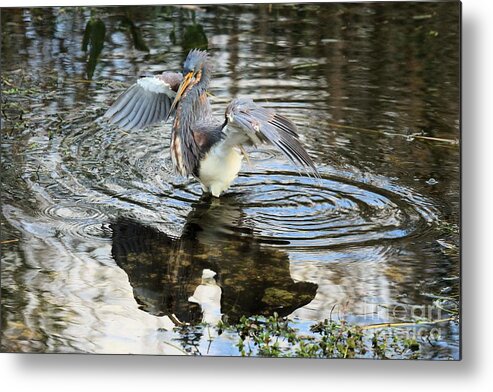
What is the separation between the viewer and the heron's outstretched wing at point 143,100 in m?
3.97

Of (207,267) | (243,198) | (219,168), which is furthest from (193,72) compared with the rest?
(207,267)

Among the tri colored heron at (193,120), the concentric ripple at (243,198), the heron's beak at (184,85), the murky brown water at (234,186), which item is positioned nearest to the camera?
the murky brown water at (234,186)

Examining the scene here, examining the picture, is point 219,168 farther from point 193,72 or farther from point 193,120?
point 193,72

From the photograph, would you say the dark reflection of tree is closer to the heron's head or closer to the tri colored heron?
the tri colored heron

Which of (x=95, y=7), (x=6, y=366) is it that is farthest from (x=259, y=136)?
(x=6, y=366)

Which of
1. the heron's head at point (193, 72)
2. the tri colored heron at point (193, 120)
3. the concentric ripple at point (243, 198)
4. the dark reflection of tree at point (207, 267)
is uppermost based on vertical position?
the heron's head at point (193, 72)

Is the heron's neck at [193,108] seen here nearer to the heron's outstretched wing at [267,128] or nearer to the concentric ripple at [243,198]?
the concentric ripple at [243,198]

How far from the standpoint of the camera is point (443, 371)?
3287 mm

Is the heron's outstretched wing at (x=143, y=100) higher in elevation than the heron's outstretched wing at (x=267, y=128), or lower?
higher

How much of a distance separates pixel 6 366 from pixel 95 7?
1073mm

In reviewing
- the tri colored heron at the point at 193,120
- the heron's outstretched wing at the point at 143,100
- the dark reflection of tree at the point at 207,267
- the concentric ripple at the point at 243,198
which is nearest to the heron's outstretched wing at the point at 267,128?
the tri colored heron at the point at 193,120

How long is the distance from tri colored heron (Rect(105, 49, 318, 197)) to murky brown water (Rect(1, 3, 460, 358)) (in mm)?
78

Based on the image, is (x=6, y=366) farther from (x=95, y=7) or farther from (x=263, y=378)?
(x=95, y=7)

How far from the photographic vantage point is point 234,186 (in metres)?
3.89
